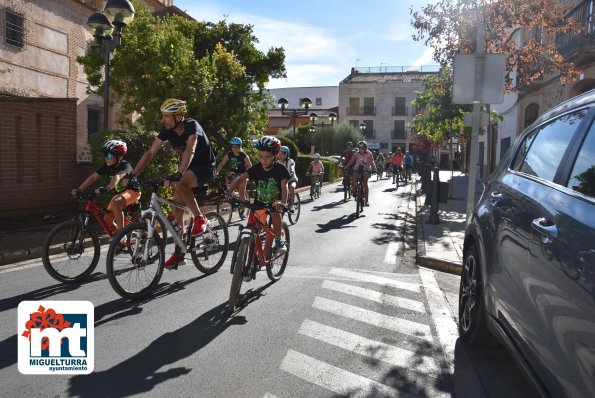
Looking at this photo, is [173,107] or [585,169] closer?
[585,169]

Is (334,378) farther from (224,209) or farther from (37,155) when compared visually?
(37,155)

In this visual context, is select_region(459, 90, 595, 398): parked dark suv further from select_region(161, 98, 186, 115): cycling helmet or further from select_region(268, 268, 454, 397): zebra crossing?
select_region(161, 98, 186, 115): cycling helmet

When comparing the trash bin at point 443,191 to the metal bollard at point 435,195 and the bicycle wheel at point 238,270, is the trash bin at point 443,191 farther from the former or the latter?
the bicycle wheel at point 238,270

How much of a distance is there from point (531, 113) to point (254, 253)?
22.1 meters

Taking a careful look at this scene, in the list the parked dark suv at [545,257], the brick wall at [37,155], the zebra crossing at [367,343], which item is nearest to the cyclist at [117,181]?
the zebra crossing at [367,343]

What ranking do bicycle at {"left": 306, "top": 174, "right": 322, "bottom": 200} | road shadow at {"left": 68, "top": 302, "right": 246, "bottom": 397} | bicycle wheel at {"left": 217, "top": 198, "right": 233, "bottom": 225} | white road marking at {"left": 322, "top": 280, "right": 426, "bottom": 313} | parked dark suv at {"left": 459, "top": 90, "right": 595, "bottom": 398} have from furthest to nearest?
bicycle at {"left": 306, "top": 174, "right": 322, "bottom": 200}
bicycle wheel at {"left": 217, "top": 198, "right": 233, "bottom": 225}
white road marking at {"left": 322, "top": 280, "right": 426, "bottom": 313}
road shadow at {"left": 68, "top": 302, "right": 246, "bottom": 397}
parked dark suv at {"left": 459, "top": 90, "right": 595, "bottom": 398}

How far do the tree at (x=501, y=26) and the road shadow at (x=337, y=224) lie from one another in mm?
5342

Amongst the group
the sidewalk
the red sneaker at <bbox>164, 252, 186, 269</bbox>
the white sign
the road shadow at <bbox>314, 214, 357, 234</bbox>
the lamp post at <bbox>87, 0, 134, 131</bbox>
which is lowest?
the road shadow at <bbox>314, 214, 357, 234</bbox>

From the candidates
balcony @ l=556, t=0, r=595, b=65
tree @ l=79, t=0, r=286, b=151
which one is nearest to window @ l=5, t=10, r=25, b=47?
tree @ l=79, t=0, r=286, b=151

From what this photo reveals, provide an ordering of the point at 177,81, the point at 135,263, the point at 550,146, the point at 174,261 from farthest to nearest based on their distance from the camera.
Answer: the point at 177,81, the point at 174,261, the point at 135,263, the point at 550,146

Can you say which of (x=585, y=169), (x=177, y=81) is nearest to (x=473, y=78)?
(x=585, y=169)

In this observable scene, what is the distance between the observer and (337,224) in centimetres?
1120

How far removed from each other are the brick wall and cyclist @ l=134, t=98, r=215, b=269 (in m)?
6.03

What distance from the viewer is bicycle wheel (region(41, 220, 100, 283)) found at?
18.0 ft
